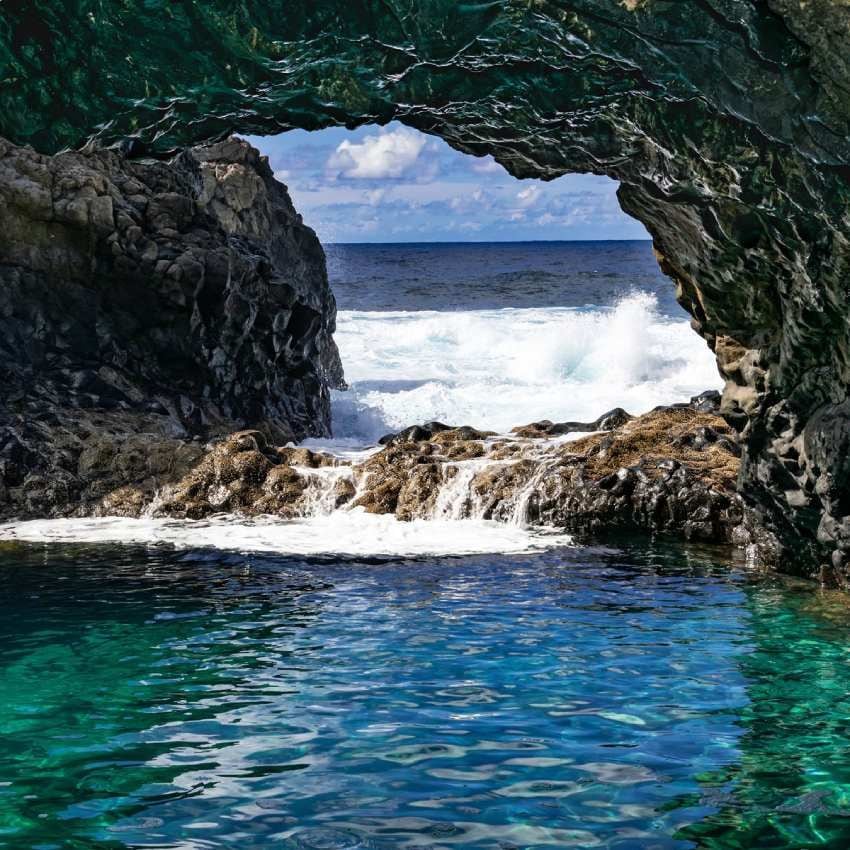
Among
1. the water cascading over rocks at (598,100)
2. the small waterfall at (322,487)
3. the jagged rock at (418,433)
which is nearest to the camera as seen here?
the water cascading over rocks at (598,100)

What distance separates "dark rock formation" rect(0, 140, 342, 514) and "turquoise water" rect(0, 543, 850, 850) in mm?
5910

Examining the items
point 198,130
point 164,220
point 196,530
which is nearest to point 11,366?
point 164,220

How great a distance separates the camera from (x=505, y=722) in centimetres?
753

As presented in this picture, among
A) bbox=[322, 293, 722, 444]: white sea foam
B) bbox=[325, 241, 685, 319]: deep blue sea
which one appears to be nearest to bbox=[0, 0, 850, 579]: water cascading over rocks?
bbox=[322, 293, 722, 444]: white sea foam

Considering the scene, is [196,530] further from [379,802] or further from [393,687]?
[379,802]

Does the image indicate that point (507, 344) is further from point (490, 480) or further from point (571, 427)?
point (490, 480)

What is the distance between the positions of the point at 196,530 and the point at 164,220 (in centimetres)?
924

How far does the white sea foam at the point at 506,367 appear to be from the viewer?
34531mm

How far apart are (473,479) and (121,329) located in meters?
8.67

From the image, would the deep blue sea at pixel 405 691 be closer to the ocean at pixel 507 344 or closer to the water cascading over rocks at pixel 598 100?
the water cascading over rocks at pixel 598 100

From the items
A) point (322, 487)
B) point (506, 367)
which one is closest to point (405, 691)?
point (322, 487)

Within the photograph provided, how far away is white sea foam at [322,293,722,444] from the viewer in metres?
34.5

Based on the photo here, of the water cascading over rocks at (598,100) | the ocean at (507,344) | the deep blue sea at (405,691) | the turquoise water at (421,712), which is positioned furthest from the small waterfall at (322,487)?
the water cascading over rocks at (598,100)

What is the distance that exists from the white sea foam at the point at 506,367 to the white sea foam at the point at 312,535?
9478 millimetres
